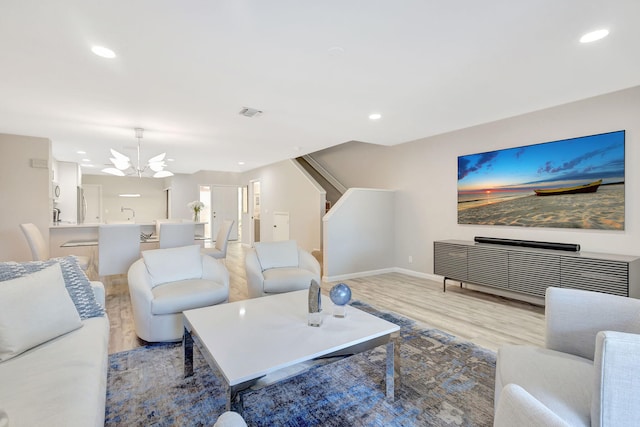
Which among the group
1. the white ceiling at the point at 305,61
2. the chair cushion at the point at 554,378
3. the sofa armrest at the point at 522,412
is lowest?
the chair cushion at the point at 554,378

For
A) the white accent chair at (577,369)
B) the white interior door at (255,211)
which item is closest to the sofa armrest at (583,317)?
the white accent chair at (577,369)

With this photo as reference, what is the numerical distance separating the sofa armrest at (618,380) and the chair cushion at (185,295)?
104 inches

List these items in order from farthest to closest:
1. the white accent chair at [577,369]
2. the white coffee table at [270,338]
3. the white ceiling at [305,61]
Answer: the white ceiling at [305,61], the white coffee table at [270,338], the white accent chair at [577,369]

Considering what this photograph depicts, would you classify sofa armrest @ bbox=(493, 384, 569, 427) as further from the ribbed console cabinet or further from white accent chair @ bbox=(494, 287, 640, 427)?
the ribbed console cabinet

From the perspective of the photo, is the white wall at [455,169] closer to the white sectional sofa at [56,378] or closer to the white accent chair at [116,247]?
the white accent chair at [116,247]

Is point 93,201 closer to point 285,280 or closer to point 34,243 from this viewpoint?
point 34,243

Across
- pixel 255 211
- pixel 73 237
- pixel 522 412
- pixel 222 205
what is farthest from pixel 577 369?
pixel 222 205

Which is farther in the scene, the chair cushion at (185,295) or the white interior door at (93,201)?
the white interior door at (93,201)

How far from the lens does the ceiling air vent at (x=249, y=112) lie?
142 inches

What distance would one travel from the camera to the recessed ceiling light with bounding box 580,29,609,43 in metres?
2.04

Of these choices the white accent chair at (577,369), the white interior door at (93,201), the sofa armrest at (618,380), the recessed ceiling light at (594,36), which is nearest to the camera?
the white accent chair at (577,369)

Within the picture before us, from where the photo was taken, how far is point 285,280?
3305mm

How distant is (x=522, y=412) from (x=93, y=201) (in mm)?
12447

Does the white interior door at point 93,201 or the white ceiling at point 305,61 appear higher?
the white ceiling at point 305,61
